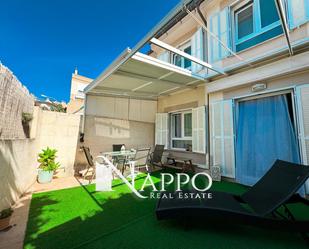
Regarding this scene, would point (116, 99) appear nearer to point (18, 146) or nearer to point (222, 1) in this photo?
point (18, 146)

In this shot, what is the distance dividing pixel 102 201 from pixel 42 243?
1.55 meters

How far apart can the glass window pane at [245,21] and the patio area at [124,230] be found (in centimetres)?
541

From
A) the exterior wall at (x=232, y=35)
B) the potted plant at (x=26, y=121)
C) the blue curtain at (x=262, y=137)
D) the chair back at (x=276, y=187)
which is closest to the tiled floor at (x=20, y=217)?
the potted plant at (x=26, y=121)

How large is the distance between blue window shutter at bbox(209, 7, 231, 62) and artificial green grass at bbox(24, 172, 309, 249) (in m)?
5.15

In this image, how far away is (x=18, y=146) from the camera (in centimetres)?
392

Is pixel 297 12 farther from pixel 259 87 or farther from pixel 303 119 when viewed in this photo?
pixel 303 119

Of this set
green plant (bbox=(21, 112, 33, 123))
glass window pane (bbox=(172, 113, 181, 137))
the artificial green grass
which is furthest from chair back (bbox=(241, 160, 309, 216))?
green plant (bbox=(21, 112, 33, 123))

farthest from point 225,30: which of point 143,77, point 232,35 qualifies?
point 143,77

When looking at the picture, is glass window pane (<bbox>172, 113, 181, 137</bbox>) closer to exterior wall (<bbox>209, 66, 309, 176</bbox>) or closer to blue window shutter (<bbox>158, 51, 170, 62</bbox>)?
exterior wall (<bbox>209, 66, 309, 176</bbox>)

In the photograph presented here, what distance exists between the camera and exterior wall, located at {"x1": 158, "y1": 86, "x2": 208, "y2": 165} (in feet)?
22.4

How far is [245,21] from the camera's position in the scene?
5852mm

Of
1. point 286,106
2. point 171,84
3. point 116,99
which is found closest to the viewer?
point 286,106

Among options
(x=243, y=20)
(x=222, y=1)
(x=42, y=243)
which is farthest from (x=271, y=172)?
(x=222, y=1)

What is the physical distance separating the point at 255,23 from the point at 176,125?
5.03 metres
